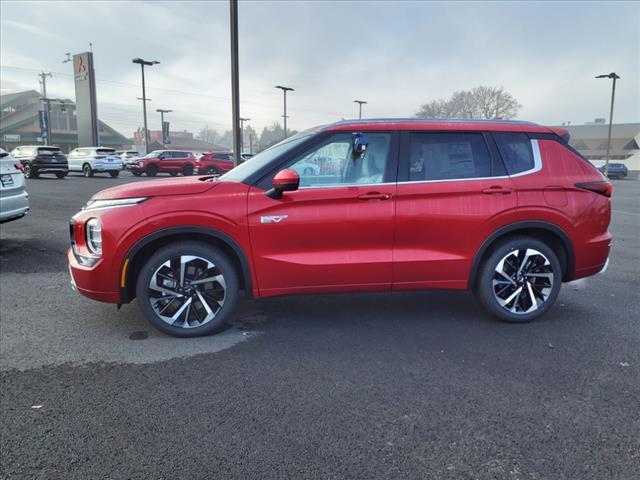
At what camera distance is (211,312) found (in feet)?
13.1

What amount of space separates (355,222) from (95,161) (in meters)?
27.5

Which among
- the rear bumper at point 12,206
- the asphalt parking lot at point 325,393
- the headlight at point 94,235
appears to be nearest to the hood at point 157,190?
the headlight at point 94,235

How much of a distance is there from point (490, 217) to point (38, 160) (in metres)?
25.9

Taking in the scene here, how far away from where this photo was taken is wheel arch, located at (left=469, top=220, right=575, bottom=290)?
4203 millimetres

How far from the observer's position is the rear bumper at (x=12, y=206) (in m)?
6.96

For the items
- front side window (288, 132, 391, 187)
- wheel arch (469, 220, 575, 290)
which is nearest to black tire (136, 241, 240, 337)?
front side window (288, 132, 391, 187)

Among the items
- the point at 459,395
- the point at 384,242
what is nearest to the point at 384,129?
the point at 384,242

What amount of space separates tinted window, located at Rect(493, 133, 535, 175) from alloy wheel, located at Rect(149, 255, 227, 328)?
8.93ft

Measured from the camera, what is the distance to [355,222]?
13.0ft

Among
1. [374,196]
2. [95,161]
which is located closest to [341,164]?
[374,196]

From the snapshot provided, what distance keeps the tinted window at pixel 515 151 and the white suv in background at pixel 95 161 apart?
2730cm

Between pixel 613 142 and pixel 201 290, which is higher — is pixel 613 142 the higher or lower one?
the higher one

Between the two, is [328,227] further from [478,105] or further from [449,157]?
[478,105]

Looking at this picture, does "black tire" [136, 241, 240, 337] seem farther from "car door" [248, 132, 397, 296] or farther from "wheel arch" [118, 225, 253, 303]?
"car door" [248, 132, 397, 296]
